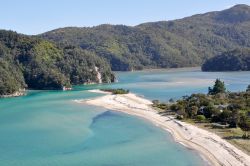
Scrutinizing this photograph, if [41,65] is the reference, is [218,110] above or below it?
below

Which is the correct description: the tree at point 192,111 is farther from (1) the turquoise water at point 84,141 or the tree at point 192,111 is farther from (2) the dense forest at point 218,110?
(1) the turquoise water at point 84,141

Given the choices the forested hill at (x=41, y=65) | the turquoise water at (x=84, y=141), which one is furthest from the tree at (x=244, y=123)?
the forested hill at (x=41, y=65)

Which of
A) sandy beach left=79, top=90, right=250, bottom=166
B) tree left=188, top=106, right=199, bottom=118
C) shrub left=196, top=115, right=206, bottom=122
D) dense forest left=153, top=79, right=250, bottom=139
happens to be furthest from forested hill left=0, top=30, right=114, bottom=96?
shrub left=196, top=115, right=206, bottom=122

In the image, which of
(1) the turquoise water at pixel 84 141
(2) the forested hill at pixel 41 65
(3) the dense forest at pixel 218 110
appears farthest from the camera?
(2) the forested hill at pixel 41 65

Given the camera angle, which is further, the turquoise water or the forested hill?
the forested hill

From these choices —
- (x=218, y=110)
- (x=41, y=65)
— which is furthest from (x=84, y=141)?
(x=41, y=65)

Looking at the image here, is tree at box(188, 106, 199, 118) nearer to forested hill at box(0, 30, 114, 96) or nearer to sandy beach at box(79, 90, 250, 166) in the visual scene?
sandy beach at box(79, 90, 250, 166)

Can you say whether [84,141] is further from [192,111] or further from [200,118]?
[192,111]
